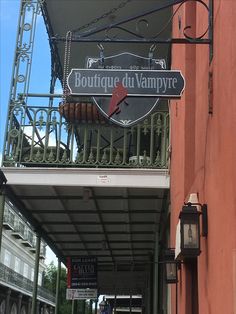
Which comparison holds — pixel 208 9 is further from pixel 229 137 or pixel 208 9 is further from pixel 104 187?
pixel 104 187

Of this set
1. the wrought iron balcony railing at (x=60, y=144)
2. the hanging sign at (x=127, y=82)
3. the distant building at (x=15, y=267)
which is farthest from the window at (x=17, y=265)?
the hanging sign at (x=127, y=82)

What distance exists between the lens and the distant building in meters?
43.9

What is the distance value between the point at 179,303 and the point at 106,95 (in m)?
3.28

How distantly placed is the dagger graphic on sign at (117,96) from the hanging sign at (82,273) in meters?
9.34

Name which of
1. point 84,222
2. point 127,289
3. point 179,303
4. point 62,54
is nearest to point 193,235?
point 179,303

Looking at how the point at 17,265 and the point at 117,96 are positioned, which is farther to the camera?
the point at 17,265

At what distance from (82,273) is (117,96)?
9669 millimetres

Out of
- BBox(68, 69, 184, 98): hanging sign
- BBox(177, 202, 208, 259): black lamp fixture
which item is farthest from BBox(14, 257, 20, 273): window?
BBox(68, 69, 184, 98): hanging sign

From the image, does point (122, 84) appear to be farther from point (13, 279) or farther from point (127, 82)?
point (13, 279)

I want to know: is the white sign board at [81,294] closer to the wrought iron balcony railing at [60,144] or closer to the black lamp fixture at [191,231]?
the wrought iron balcony railing at [60,144]

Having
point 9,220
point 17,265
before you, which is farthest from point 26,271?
point 9,220

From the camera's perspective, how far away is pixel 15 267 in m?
52.2

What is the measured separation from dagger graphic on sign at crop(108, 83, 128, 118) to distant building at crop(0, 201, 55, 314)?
3610 cm

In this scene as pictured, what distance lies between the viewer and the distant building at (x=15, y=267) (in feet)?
144
